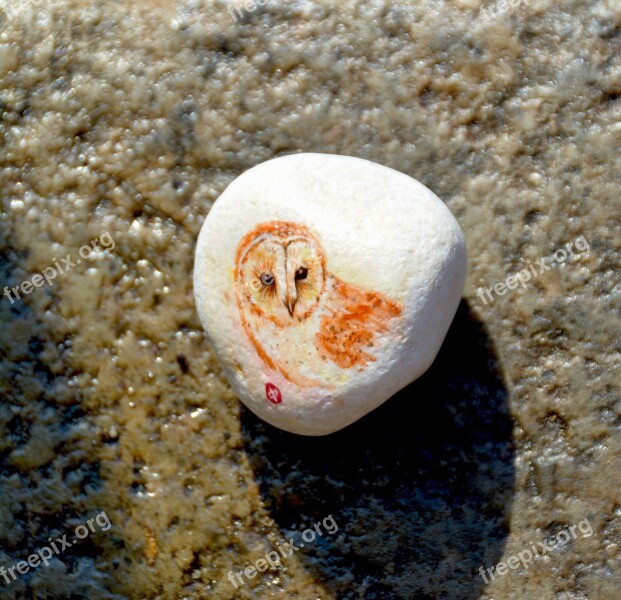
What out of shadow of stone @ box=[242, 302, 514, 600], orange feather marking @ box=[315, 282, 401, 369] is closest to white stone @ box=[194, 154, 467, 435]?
orange feather marking @ box=[315, 282, 401, 369]

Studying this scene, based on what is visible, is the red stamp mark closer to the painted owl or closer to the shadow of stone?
the painted owl

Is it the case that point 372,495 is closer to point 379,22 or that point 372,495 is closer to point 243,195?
point 243,195

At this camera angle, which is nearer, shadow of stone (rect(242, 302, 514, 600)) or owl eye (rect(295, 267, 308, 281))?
owl eye (rect(295, 267, 308, 281))

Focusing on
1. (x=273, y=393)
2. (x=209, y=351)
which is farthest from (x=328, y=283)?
(x=209, y=351)

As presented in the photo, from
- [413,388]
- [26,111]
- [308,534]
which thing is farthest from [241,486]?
[26,111]

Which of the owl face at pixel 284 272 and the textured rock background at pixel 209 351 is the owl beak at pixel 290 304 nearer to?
the owl face at pixel 284 272

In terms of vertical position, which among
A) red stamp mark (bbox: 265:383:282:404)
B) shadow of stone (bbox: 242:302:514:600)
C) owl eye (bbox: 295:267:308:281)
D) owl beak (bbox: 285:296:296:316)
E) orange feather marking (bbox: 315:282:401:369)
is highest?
owl eye (bbox: 295:267:308:281)

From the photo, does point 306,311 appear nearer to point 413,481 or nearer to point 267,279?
point 267,279
